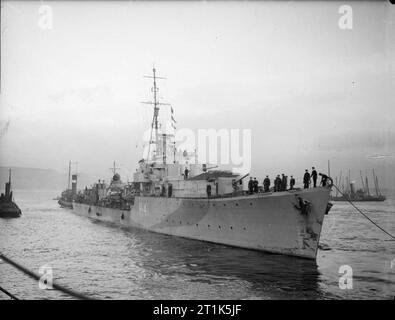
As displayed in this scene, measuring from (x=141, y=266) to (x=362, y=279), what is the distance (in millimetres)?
8777

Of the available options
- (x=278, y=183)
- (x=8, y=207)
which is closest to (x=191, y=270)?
(x=278, y=183)

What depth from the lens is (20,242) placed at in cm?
2298

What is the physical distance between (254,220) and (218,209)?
2.53m

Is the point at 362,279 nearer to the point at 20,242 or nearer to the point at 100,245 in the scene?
the point at 100,245

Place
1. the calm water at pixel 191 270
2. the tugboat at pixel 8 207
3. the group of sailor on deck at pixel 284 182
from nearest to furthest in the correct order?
the calm water at pixel 191 270
the group of sailor on deck at pixel 284 182
the tugboat at pixel 8 207

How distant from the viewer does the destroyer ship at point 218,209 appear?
1577 cm

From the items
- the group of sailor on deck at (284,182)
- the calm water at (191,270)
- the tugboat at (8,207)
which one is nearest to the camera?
the calm water at (191,270)

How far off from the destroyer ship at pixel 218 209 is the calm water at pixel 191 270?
720 millimetres

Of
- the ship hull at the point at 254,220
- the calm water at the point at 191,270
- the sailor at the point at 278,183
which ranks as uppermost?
the sailor at the point at 278,183

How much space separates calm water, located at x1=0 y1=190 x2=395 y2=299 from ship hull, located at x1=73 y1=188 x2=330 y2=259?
569 mm

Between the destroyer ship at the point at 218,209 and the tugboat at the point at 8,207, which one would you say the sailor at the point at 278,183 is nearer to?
the destroyer ship at the point at 218,209

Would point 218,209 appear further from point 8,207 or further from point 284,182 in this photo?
point 8,207

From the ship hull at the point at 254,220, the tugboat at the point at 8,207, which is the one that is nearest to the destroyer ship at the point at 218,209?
the ship hull at the point at 254,220
